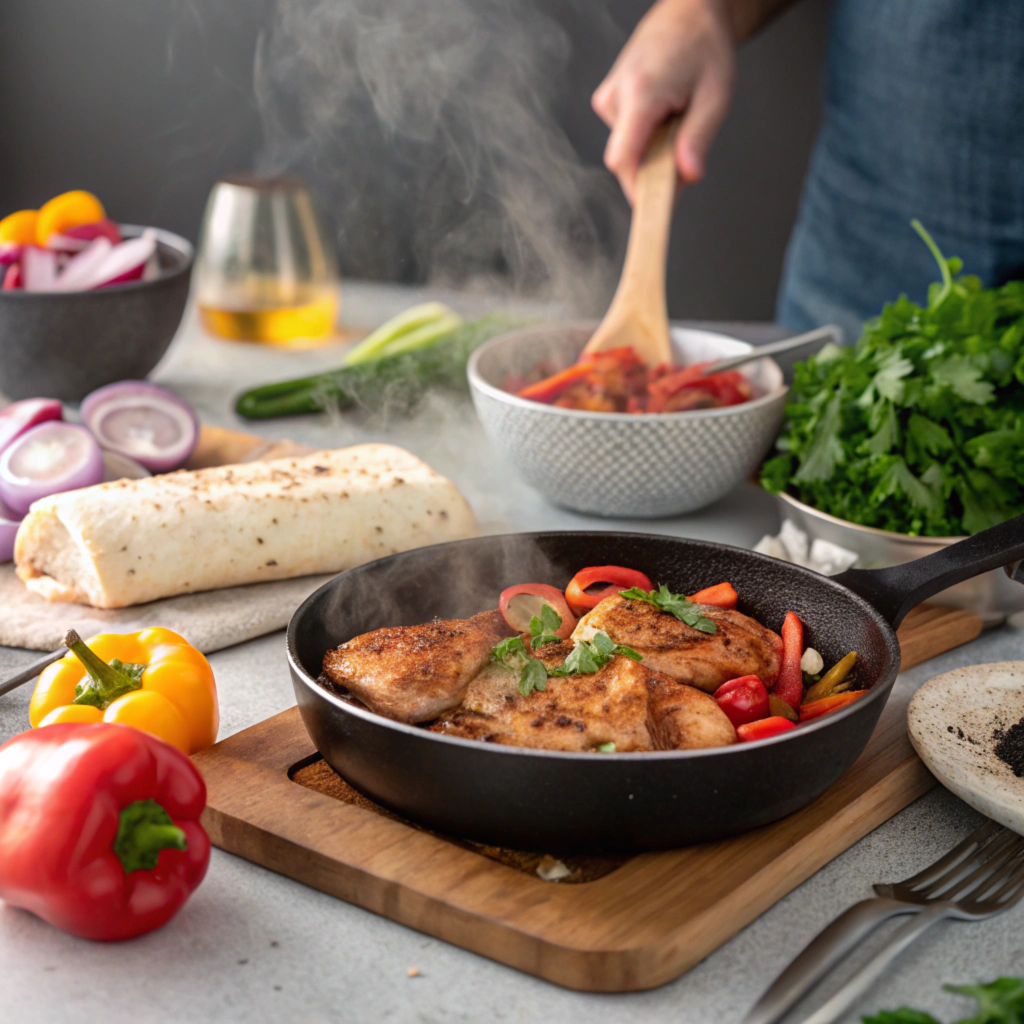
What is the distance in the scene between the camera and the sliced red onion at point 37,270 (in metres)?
3.08

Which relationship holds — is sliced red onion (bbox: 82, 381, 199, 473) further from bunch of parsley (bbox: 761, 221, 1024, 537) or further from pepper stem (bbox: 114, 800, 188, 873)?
pepper stem (bbox: 114, 800, 188, 873)

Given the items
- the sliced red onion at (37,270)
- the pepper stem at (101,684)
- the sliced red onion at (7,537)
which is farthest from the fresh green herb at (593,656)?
the sliced red onion at (37,270)

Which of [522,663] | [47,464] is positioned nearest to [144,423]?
[47,464]

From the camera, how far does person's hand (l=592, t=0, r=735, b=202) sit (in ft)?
9.82

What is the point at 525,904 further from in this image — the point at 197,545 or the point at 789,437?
the point at 789,437

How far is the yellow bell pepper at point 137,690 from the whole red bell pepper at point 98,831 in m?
0.26

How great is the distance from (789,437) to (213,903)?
1.66 meters

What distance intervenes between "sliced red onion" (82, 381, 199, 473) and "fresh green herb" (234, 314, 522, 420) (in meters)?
0.43

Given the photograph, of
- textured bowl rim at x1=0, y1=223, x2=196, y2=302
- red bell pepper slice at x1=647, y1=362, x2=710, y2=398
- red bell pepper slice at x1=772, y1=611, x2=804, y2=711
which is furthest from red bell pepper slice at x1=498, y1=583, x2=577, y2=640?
textured bowl rim at x1=0, y1=223, x2=196, y2=302

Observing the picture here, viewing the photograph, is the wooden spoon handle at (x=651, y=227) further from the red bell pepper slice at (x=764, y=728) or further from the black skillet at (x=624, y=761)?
the red bell pepper slice at (x=764, y=728)

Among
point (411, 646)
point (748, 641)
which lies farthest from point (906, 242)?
point (411, 646)

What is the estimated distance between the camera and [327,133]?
5.17m

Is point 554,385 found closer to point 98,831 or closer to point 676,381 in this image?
point 676,381

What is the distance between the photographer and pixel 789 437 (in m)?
2.57
